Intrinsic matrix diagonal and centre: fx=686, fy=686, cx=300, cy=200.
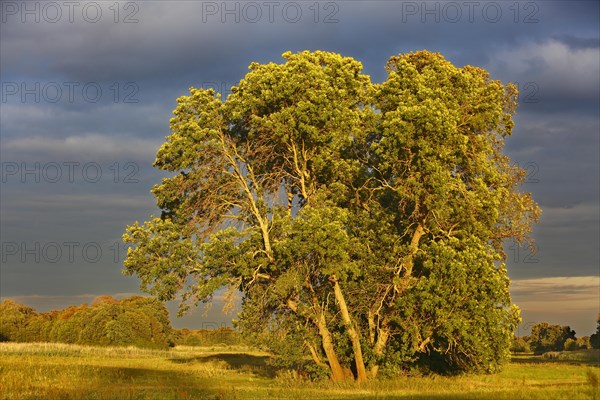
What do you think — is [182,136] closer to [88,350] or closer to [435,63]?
[435,63]

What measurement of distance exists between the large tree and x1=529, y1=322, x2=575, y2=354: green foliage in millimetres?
92264

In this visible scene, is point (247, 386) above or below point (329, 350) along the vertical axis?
below

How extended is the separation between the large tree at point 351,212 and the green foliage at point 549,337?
9226 centimetres

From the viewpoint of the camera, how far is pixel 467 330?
40094 millimetres

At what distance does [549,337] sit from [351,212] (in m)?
103

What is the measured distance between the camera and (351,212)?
44656mm

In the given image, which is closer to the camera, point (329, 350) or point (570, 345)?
point (329, 350)

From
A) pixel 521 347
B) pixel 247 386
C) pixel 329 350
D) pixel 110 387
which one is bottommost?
pixel 521 347

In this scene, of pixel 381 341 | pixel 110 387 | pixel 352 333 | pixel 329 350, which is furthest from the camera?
pixel 329 350

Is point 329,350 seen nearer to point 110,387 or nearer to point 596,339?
point 110,387

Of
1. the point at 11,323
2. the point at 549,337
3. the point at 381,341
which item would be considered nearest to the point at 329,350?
the point at 381,341

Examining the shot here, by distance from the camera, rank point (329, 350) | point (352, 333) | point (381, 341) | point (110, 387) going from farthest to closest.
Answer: point (329, 350) → point (381, 341) → point (352, 333) → point (110, 387)

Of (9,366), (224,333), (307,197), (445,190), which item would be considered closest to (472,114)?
(445,190)

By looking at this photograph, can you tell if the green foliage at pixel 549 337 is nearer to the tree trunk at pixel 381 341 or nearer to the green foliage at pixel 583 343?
the green foliage at pixel 583 343
